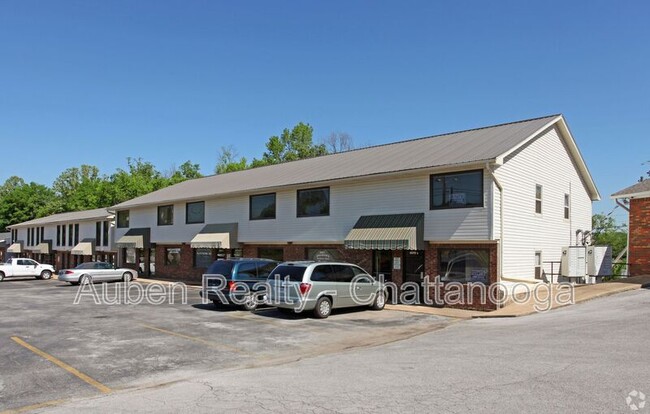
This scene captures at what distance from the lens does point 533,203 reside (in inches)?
806

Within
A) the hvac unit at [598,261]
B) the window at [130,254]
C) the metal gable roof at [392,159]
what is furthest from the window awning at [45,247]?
the hvac unit at [598,261]

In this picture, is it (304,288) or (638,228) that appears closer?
(304,288)

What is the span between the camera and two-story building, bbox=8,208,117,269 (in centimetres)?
4409

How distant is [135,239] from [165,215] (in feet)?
10.8

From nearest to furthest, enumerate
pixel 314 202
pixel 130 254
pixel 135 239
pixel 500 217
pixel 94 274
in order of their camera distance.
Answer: pixel 500 217 → pixel 314 202 → pixel 94 274 → pixel 135 239 → pixel 130 254

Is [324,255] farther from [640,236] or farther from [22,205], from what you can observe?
[22,205]

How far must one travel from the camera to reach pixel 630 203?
2636 centimetres

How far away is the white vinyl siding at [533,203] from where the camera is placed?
18578 mm

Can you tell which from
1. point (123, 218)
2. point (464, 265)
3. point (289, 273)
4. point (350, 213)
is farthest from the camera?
point (123, 218)

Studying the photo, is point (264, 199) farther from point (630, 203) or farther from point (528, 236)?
point (630, 203)

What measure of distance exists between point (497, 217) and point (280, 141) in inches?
2011

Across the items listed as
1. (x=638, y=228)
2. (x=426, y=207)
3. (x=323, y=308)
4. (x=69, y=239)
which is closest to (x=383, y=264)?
(x=426, y=207)

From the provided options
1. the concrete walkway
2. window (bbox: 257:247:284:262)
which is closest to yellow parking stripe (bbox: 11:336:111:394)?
the concrete walkway

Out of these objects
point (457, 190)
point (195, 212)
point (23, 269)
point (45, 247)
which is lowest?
point (23, 269)
